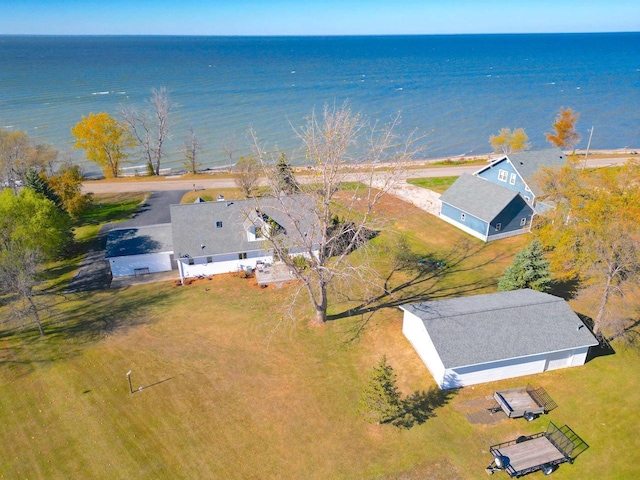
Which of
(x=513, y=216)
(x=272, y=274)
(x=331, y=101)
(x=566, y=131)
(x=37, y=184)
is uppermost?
(x=331, y=101)

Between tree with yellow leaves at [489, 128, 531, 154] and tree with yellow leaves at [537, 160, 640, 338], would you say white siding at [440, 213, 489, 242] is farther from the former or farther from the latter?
tree with yellow leaves at [489, 128, 531, 154]

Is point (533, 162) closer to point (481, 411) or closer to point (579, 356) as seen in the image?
point (579, 356)

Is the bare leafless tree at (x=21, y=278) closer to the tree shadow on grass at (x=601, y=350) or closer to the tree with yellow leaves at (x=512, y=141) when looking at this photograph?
the tree shadow on grass at (x=601, y=350)

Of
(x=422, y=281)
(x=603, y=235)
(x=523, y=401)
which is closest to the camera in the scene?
(x=523, y=401)

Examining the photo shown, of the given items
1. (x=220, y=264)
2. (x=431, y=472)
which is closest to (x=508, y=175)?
(x=220, y=264)

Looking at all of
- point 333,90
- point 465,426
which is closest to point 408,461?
point 465,426

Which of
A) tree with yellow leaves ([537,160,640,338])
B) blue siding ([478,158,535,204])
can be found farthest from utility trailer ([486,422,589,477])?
blue siding ([478,158,535,204])

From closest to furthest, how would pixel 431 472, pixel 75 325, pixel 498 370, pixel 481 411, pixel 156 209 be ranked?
pixel 431 472 → pixel 481 411 → pixel 498 370 → pixel 75 325 → pixel 156 209
